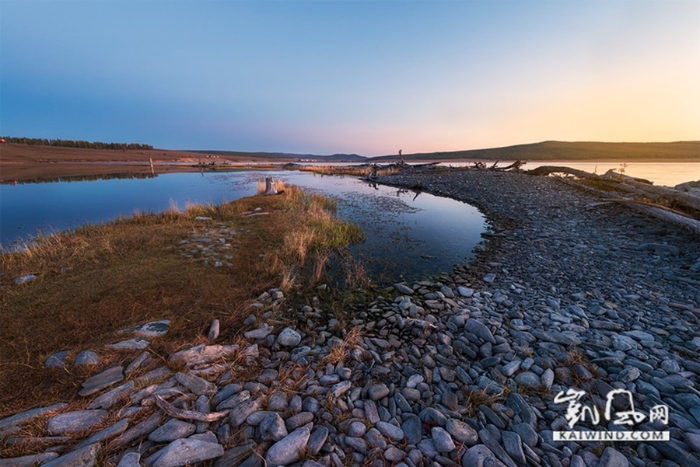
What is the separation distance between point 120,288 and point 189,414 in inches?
177

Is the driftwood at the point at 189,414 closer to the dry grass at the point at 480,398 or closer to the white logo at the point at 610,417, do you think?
the dry grass at the point at 480,398

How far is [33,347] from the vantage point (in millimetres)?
4109

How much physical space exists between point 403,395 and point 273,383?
1.84m

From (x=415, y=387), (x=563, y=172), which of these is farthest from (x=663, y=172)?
(x=415, y=387)

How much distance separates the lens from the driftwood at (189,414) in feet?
9.84

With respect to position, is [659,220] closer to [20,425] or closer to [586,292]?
[586,292]

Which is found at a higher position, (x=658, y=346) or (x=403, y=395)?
(x=658, y=346)

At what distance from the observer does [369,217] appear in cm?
1574

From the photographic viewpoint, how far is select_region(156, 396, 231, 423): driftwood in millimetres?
3000

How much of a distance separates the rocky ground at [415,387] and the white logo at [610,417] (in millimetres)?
30

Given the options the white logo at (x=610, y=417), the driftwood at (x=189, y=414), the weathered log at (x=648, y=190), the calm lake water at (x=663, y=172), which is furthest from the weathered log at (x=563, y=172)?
the driftwood at (x=189, y=414)

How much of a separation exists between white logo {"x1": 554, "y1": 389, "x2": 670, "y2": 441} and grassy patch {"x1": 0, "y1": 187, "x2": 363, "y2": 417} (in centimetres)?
508

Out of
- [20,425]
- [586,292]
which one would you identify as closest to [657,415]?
[586,292]

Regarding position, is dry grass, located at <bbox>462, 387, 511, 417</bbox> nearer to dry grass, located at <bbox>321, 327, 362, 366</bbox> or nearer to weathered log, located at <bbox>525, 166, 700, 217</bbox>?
dry grass, located at <bbox>321, 327, 362, 366</bbox>
